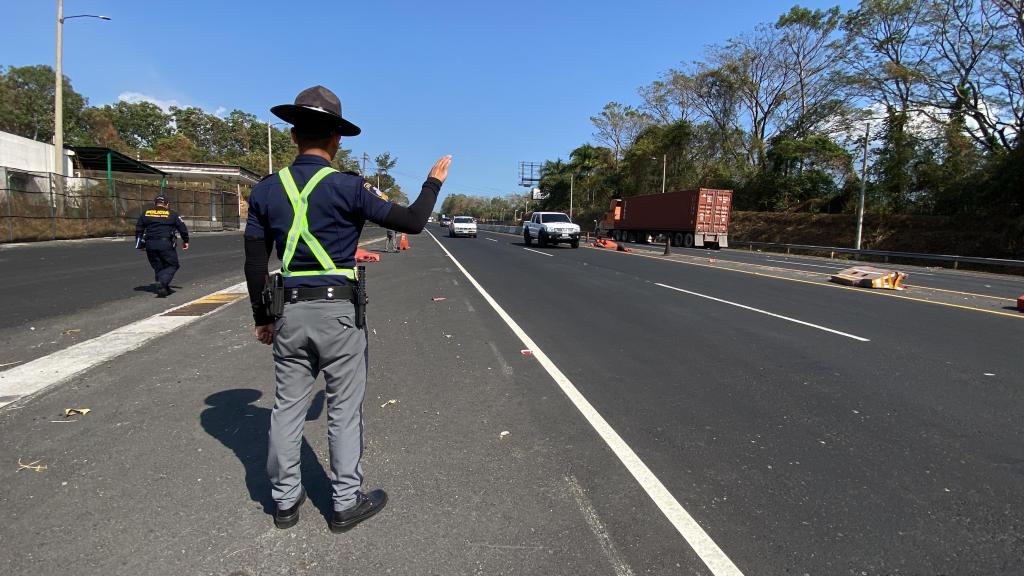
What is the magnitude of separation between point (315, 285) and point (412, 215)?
0.58 metres

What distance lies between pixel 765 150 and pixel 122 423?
53122 millimetres

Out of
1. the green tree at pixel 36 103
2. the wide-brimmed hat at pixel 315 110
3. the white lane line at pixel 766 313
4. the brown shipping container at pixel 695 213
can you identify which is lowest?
the white lane line at pixel 766 313

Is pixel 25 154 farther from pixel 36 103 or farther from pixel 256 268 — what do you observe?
pixel 36 103

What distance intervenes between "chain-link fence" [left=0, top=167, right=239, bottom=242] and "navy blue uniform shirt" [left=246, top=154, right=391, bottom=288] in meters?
21.6

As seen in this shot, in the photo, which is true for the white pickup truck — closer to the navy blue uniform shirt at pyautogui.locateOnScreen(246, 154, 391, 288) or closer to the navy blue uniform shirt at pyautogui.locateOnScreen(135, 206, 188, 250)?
the navy blue uniform shirt at pyautogui.locateOnScreen(135, 206, 188, 250)

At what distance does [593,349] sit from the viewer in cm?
654

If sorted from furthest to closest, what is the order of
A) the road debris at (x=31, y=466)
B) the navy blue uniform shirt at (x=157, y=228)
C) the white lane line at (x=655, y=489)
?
the navy blue uniform shirt at (x=157, y=228)
the road debris at (x=31, y=466)
the white lane line at (x=655, y=489)

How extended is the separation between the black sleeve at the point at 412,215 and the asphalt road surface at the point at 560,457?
149 centimetres

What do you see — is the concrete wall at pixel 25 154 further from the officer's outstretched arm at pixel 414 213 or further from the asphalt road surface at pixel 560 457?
the officer's outstretched arm at pixel 414 213

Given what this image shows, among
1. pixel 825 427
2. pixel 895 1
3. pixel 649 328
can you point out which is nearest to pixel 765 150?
pixel 895 1

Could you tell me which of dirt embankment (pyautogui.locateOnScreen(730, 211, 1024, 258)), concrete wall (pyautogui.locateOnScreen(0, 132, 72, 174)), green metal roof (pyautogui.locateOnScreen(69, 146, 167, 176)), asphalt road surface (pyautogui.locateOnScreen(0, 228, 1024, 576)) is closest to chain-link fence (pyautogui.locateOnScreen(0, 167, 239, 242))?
green metal roof (pyautogui.locateOnScreen(69, 146, 167, 176))

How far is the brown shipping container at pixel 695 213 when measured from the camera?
34.7 m

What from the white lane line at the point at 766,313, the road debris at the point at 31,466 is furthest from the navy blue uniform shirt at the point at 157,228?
the white lane line at the point at 766,313

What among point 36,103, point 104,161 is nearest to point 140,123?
point 36,103
